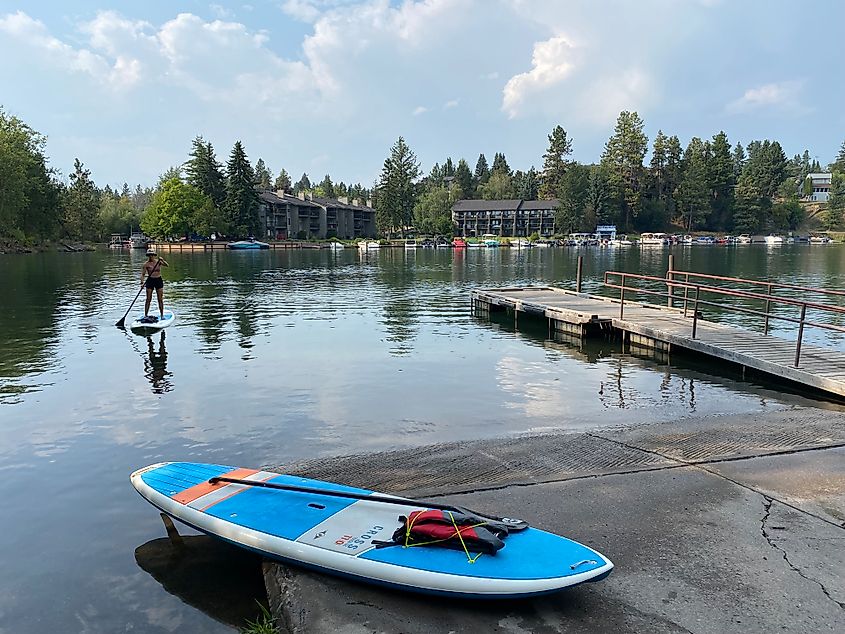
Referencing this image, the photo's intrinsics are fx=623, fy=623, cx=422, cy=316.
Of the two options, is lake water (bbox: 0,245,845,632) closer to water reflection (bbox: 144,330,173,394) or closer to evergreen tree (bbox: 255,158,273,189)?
water reflection (bbox: 144,330,173,394)

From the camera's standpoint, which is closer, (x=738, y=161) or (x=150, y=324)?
(x=150, y=324)

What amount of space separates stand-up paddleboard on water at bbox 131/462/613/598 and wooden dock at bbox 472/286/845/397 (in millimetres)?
9638

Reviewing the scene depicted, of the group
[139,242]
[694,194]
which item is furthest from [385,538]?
[694,194]

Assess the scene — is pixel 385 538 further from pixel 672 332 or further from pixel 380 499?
pixel 672 332

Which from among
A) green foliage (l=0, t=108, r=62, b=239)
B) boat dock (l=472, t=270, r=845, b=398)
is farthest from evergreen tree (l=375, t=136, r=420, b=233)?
boat dock (l=472, t=270, r=845, b=398)

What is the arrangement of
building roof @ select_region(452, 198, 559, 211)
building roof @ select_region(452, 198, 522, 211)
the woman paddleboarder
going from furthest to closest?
building roof @ select_region(452, 198, 522, 211) < building roof @ select_region(452, 198, 559, 211) < the woman paddleboarder

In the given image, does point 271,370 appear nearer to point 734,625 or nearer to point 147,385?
point 147,385

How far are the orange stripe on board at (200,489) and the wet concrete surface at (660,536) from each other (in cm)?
102

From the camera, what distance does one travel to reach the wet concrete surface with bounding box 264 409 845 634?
4.22 m

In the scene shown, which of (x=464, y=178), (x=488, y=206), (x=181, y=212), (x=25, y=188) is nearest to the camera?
(x=25, y=188)

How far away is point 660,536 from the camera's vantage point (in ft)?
17.6

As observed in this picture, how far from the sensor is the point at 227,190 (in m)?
102

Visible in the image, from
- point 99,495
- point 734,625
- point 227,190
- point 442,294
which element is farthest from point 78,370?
point 227,190

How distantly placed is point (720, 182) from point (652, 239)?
107 feet
